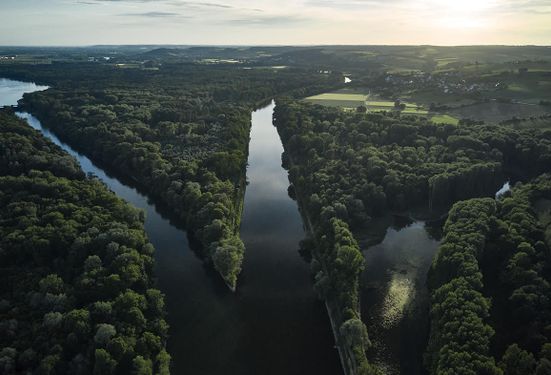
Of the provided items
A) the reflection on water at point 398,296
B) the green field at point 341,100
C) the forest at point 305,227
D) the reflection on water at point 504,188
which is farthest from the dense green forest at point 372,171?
the green field at point 341,100

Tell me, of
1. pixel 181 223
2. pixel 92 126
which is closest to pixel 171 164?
pixel 181 223

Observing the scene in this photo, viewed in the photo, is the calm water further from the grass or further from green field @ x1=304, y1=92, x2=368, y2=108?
green field @ x1=304, y1=92, x2=368, y2=108

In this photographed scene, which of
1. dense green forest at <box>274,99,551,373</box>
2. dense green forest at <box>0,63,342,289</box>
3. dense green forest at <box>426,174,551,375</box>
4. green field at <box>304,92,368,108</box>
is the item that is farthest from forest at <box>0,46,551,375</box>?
green field at <box>304,92,368,108</box>

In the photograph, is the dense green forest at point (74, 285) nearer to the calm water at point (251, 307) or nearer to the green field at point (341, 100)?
the calm water at point (251, 307)

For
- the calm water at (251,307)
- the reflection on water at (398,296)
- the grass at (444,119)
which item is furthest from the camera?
the grass at (444,119)

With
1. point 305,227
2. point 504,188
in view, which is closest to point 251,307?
point 305,227

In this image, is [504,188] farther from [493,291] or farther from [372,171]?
[493,291]
